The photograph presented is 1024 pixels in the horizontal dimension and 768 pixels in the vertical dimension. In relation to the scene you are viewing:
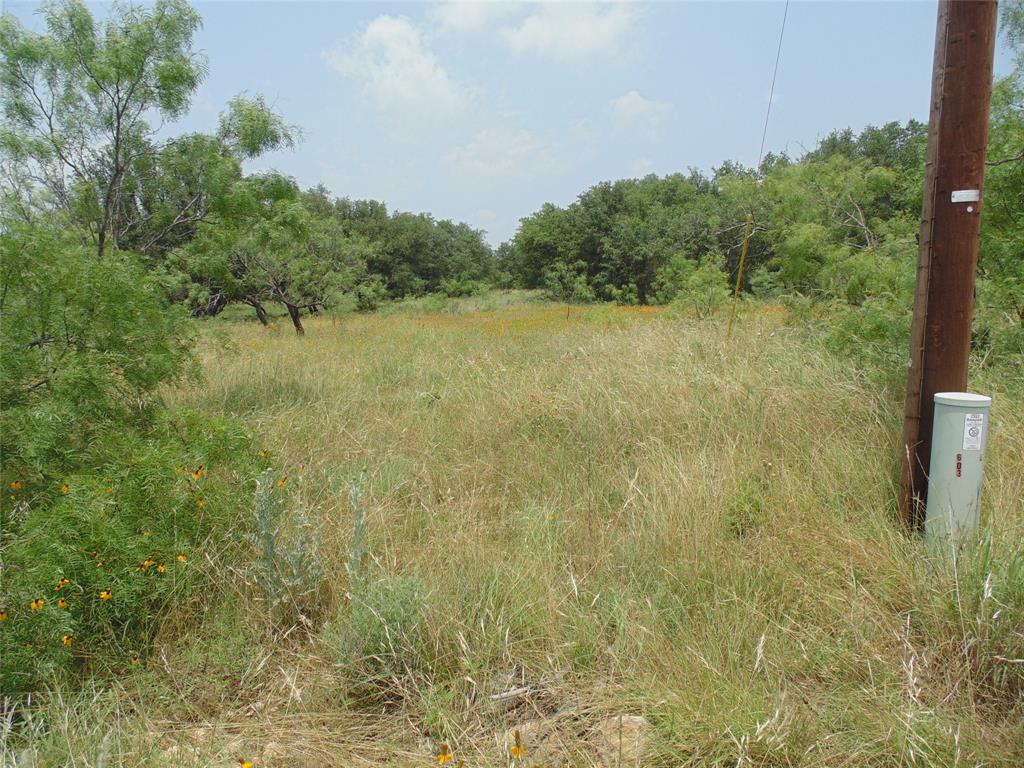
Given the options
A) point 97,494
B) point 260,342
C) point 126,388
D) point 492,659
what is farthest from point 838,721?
point 260,342

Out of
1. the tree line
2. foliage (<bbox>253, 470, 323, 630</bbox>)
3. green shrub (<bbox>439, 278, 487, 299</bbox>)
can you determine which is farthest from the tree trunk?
green shrub (<bbox>439, 278, 487, 299</bbox>)

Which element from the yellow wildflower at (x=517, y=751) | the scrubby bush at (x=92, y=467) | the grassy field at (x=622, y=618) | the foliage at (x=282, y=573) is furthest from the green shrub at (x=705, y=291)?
the yellow wildflower at (x=517, y=751)

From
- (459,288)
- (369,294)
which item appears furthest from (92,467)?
(459,288)

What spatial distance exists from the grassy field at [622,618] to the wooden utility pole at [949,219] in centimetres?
53

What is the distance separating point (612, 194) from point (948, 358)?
3681cm

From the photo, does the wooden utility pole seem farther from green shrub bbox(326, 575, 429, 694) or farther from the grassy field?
green shrub bbox(326, 575, 429, 694)

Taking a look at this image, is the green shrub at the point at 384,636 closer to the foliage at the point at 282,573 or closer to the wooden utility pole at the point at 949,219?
the foliage at the point at 282,573

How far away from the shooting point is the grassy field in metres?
1.96

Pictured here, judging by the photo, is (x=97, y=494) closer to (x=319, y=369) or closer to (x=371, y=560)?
(x=371, y=560)

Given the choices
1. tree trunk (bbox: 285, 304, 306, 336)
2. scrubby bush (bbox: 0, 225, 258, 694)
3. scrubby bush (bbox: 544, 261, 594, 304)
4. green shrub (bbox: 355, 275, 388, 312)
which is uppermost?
scrubby bush (bbox: 544, 261, 594, 304)

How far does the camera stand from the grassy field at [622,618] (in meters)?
1.96

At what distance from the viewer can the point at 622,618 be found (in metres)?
2.46

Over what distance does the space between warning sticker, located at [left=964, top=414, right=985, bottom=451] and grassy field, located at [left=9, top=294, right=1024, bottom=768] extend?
0.38 m

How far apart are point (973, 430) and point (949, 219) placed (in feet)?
3.26
